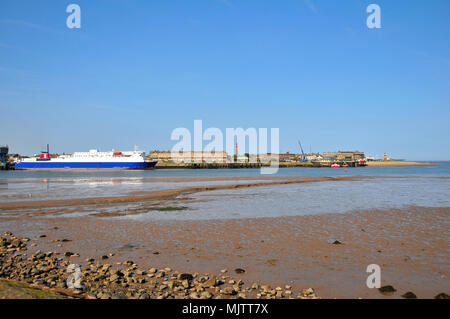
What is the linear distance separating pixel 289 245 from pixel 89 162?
108m

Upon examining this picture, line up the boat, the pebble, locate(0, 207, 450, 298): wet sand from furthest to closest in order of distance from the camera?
1. the boat
2. locate(0, 207, 450, 298): wet sand
3. the pebble

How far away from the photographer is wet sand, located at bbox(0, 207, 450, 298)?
7.98 metres

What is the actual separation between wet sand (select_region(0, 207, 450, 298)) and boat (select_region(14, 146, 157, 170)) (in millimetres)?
96032

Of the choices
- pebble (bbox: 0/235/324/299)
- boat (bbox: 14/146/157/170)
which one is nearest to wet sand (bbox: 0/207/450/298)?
pebble (bbox: 0/235/324/299)

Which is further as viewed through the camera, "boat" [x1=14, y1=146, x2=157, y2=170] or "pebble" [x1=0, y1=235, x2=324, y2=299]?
"boat" [x1=14, y1=146, x2=157, y2=170]

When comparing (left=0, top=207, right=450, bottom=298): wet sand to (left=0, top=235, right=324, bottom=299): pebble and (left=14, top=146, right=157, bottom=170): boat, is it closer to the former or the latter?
(left=0, top=235, right=324, bottom=299): pebble

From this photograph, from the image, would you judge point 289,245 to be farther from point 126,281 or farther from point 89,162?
point 89,162

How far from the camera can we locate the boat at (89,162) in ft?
358

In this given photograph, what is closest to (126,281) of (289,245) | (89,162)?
(289,245)

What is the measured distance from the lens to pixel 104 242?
11.9m

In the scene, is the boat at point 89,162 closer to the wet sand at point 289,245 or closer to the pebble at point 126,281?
the wet sand at point 289,245

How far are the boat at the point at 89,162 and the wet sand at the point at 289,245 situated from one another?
96032mm
